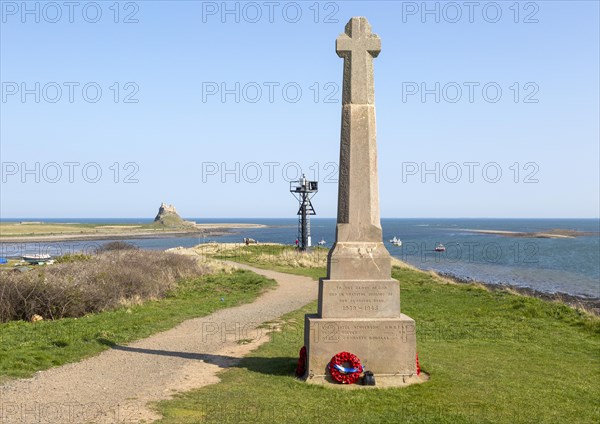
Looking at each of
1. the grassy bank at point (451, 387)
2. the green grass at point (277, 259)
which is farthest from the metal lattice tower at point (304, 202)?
the grassy bank at point (451, 387)

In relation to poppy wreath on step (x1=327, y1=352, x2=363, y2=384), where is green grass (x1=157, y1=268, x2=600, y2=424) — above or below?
below

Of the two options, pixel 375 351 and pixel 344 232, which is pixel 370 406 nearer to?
→ pixel 375 351

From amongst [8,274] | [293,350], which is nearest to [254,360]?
[293,350]

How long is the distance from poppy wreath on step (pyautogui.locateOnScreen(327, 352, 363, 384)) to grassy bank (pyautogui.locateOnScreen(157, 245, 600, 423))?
33cm

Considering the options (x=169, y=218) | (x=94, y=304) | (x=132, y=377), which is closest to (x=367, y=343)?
(x=132, y=377)

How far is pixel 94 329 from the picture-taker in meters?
13.4

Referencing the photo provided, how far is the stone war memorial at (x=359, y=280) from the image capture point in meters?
9.05

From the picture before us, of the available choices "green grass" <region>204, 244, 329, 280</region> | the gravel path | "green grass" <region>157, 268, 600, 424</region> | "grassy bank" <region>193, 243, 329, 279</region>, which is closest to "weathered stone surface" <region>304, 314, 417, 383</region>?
"green grass" <region>157, 268, 600, 424</region>

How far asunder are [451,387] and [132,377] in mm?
5143

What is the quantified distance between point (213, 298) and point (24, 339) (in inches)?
342

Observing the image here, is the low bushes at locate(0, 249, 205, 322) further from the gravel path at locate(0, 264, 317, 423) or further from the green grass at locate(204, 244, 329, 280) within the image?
the green grass at locate(204, 244, 329, 280)

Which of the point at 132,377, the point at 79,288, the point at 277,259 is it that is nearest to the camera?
the point at 132,377

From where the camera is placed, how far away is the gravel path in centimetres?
747

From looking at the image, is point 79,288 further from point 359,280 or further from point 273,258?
point 273,258
